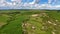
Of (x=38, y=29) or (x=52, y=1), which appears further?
(x=52, y=1)

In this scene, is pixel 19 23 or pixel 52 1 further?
pixel 52 1

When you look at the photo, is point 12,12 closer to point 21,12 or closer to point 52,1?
point 21,12

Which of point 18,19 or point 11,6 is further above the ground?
point 11,6

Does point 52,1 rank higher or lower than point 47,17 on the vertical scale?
higher

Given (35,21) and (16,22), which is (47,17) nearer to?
(35,21)

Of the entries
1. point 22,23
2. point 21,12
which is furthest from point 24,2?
point 22,23

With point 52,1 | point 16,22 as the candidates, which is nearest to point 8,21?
point 16,22
